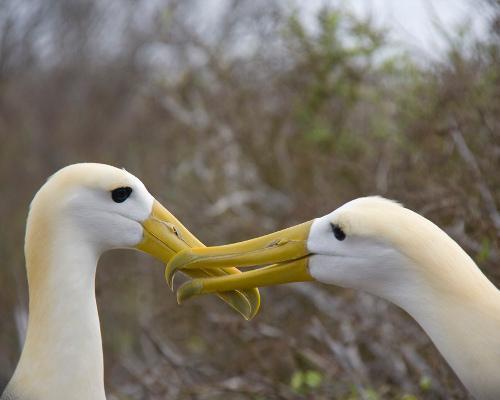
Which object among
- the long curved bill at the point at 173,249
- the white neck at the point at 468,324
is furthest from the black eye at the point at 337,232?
the long curved bill at the point at 173,249

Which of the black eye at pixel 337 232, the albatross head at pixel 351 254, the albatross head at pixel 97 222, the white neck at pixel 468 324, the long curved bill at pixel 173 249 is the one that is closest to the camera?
the white neck at pixel 468 324

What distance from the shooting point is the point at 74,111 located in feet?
57.6

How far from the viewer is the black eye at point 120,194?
385 cm

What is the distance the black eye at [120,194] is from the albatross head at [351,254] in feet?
0.99

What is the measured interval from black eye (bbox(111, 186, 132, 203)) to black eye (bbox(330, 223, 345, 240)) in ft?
2.70

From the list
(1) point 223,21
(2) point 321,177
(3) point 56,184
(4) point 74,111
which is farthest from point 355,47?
(4) point 74,111

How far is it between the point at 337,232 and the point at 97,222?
0.92m

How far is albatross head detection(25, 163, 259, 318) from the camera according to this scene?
3.75m

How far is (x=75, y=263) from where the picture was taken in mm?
3734

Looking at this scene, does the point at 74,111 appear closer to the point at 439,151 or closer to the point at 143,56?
the point at 143,56

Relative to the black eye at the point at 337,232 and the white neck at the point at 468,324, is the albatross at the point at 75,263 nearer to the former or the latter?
the black eye at the point at 337,232

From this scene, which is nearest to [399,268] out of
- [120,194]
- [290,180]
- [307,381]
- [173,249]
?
[173,249]

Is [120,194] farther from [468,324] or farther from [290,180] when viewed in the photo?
[290,180]

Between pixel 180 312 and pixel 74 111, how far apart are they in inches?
413
